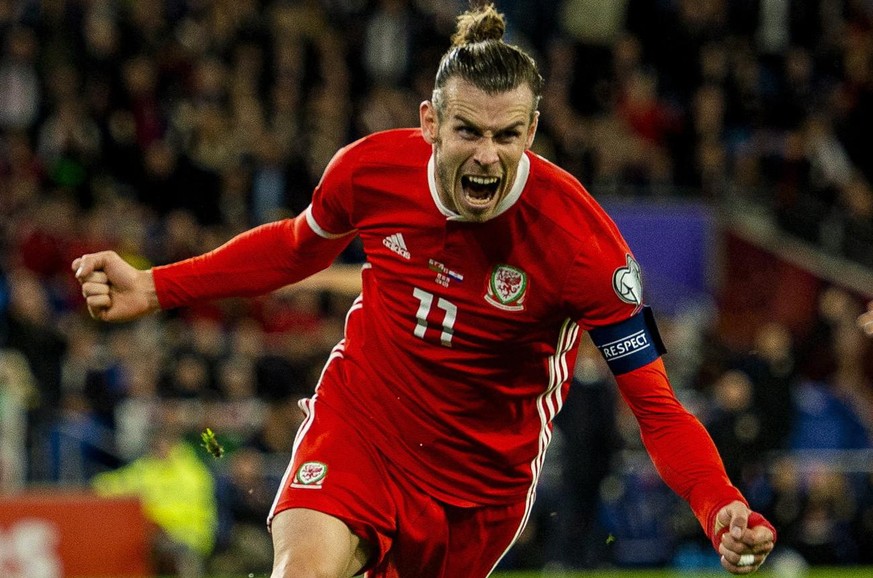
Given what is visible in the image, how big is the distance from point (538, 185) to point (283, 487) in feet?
4.12

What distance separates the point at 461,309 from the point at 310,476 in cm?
71

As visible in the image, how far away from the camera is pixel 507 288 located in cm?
512

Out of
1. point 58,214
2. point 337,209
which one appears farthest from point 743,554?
point 58,214

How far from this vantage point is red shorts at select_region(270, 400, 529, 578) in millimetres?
5148

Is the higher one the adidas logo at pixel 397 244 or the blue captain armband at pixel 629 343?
the adidas logo at pixel 397 244

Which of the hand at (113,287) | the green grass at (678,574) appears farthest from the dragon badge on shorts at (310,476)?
the green grass at (678,574)

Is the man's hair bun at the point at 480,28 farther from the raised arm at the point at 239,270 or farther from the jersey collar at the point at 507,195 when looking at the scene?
the raised arm at the point at 239,270

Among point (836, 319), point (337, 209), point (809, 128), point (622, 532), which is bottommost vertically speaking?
point (622, 532)

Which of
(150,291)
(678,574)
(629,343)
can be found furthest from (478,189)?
(678,574)

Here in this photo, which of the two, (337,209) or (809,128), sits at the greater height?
(337,209)

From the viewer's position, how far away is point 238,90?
15.8 m

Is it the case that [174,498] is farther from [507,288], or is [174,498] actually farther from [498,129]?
[498,129]

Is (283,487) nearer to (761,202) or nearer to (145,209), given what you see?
(145,209)

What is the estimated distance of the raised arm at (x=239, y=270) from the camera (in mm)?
5562
